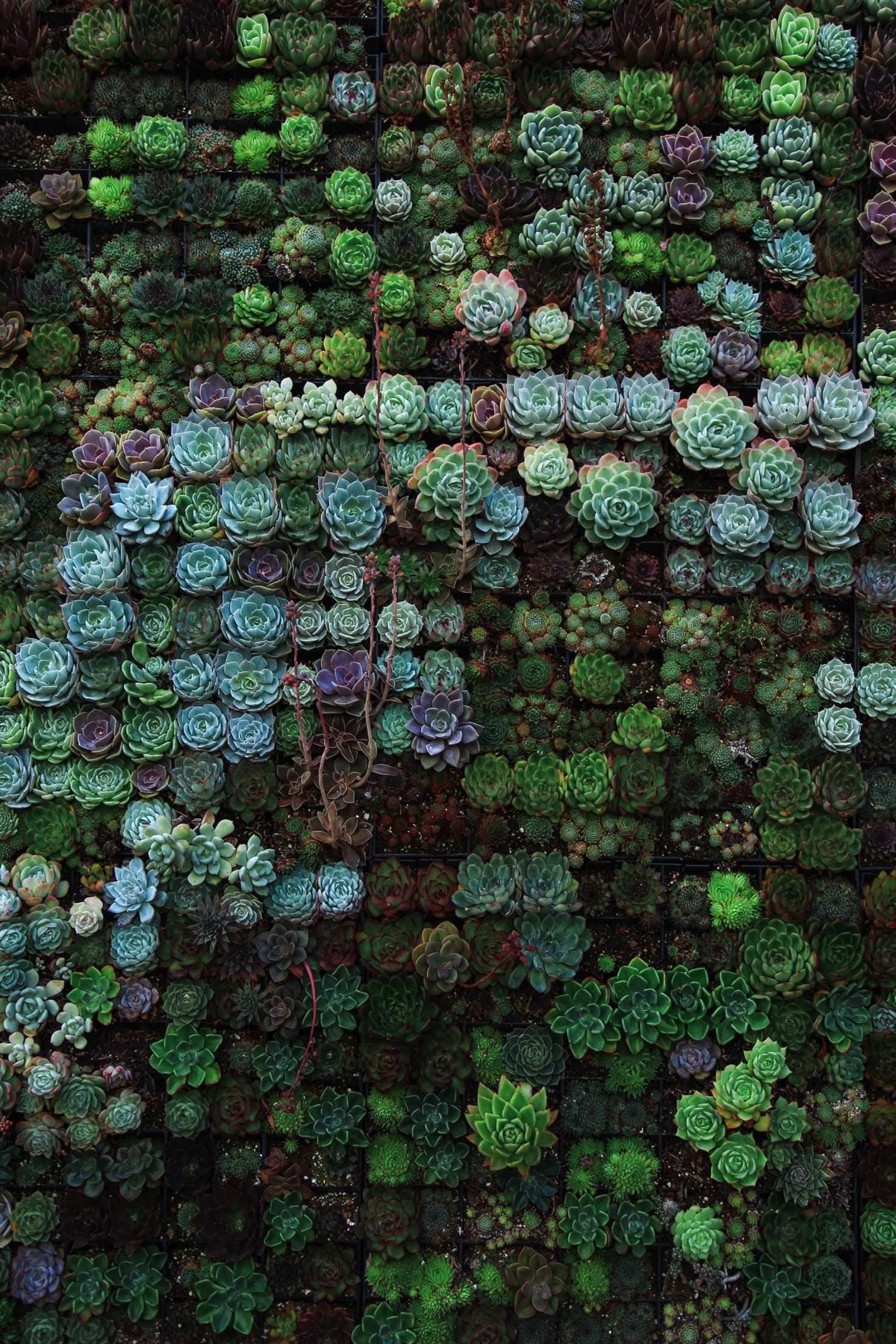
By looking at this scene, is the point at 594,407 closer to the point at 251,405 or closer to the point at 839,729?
the point at 251,405

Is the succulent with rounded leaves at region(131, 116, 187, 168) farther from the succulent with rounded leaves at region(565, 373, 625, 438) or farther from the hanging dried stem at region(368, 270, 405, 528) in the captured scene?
the succulent with rounded leaves at region(565, 373, 625, 438)

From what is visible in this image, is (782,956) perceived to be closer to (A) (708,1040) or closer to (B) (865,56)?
(A) (708,1040)

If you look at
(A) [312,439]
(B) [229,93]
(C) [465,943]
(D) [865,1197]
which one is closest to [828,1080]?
(D) [865,1197]

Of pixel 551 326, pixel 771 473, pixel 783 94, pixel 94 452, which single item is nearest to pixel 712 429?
pixel 771 473

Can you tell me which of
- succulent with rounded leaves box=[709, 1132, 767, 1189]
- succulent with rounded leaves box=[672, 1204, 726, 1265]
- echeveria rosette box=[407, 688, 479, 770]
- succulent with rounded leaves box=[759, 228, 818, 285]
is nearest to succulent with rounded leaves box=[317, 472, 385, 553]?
echeveria rosette box=[407, 688, 479, 770]

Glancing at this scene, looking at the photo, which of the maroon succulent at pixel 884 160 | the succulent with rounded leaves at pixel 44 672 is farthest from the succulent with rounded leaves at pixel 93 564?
the maroon succulent at pixel 884 160

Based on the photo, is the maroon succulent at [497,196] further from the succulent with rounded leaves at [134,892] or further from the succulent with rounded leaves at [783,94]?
the succulent with rounded leaves at [134,892]

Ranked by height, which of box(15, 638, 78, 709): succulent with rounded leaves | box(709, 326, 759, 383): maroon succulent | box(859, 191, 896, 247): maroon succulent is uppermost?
box(859, 191, 896, 247): maroon succulent
